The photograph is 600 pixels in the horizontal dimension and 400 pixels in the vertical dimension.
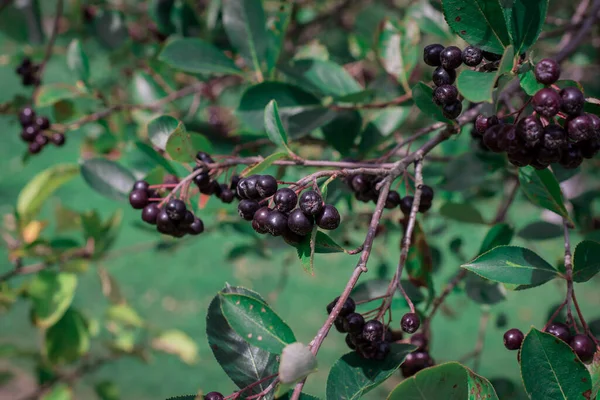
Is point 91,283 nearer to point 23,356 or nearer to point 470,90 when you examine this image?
point 23,356

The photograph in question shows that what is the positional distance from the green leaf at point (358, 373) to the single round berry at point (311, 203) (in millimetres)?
225

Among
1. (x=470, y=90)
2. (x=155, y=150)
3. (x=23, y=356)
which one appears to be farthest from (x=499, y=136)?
(x=23, y=356)

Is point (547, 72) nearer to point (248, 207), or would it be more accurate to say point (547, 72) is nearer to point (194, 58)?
point (248, 207)

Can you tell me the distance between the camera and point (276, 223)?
696 millimetres

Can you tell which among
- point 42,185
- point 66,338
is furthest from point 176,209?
point 66,338

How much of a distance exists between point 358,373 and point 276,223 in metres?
0.25

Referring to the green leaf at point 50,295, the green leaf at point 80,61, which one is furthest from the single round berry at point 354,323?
the green leaf at point 50,295

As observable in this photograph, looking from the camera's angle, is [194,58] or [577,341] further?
[194,58]

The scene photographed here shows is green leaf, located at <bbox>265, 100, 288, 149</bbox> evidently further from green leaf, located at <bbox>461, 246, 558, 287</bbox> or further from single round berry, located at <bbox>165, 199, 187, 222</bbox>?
green leaf, located at <bbox>461, 246, 558, 287</bbox>

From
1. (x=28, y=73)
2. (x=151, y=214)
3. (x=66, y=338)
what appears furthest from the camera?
(x=66, y=338)

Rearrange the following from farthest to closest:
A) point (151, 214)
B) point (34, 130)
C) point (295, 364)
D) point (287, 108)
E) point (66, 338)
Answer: point (66, 338), point (34, 130), point (287, 108), point (151, 214), point (295, 364)

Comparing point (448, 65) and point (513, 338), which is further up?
Answer: point (448, 65)

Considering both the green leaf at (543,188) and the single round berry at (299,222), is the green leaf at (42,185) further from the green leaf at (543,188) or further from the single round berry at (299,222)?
the green leaf at (543,188)

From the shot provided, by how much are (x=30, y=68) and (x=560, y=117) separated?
1.57 m
